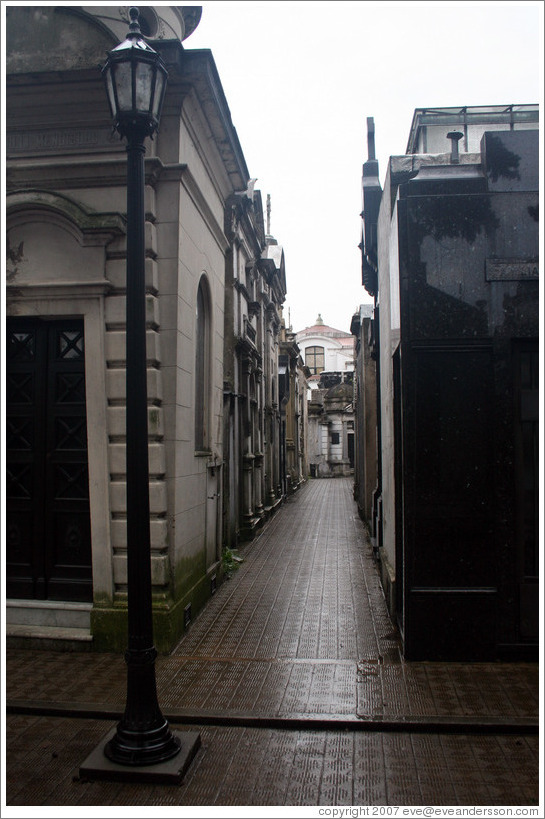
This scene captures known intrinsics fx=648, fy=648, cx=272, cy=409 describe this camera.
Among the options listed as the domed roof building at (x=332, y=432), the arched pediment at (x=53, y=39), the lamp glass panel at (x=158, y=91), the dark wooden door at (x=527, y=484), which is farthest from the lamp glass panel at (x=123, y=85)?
the domed roof building at (x=332, y=432)

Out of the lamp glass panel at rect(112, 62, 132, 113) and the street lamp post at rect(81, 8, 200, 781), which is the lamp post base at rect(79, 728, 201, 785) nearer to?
the street lamp post at rect(81, 8, 200, 781)

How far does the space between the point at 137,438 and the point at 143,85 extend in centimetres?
228

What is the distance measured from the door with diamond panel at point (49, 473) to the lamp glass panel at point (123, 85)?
2.81 m

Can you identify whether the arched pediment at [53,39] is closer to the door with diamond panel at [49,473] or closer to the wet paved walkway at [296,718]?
the door with diamond panel at [49,473]

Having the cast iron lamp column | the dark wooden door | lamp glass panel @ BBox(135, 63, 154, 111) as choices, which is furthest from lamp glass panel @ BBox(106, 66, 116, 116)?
the dark wooden door

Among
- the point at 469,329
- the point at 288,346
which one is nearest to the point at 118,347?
the point at 469,329

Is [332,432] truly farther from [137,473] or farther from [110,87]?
[110,87]

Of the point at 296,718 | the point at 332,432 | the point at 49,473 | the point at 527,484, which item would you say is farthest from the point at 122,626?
the point at 332,432

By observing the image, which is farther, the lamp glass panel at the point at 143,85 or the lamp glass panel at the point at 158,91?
the lamp glass panel at the point at 158,91

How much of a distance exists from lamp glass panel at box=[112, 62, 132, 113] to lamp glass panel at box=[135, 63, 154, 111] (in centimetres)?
5

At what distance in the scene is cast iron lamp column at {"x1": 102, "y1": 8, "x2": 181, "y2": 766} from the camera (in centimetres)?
410

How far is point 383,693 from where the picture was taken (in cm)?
519

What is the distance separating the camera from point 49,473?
6570mm

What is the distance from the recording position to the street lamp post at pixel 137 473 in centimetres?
407
